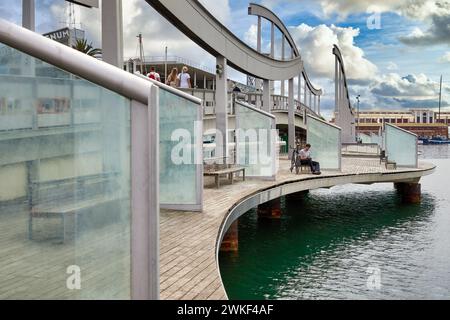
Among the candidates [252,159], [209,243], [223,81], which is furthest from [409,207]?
[209,243]

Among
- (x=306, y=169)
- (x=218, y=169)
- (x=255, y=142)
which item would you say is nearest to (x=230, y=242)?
(x=218, y=169)

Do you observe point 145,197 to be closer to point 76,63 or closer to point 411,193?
point 76,63

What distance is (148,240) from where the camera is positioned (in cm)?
372

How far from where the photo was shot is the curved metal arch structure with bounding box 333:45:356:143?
61475 mm

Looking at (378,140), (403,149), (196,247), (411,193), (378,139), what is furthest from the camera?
(378,139)

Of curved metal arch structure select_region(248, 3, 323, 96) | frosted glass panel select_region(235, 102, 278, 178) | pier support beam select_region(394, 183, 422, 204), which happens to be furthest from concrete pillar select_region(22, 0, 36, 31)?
curved metal arch structure select_region(248, 3, 323, 96)

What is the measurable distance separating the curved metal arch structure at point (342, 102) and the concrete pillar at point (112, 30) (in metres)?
54.5

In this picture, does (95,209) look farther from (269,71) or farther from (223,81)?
(269,71)

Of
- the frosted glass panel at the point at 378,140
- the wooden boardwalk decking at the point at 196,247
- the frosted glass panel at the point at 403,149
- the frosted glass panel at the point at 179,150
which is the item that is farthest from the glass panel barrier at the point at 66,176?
the frosted glass panel at the point at 378,140

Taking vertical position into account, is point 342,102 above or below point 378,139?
above

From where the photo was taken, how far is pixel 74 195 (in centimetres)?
378

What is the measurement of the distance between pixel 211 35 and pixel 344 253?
276 inches

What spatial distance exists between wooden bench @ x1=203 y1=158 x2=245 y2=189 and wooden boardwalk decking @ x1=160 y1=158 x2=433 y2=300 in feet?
1.32

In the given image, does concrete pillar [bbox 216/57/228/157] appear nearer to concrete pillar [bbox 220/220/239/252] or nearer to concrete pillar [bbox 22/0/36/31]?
concrete pillar [bbox 220/220/239/252]
